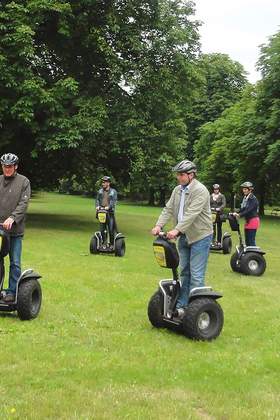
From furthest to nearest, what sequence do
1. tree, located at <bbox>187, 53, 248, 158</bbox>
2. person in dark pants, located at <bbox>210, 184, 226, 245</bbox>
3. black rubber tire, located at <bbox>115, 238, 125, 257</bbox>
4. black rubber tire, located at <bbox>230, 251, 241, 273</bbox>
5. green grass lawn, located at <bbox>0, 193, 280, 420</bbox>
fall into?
tree, located at <bbox>187, 53, 248, 158</bbox> < person in dark pants, located at <bbox>210, 184, 226, 245</bbox> < black rubber tire, located at <bbox>115, 238, 125, 257</bbox> < black rubber tire, located at <bbox>230, 251, 241, 273</bbox> < green grass lawn, located at <bbox>0, 193, 280, 420</bbox>

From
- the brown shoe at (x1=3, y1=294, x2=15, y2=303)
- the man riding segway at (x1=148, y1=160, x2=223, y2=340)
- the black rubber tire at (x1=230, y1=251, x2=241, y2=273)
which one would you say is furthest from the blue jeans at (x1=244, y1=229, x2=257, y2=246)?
the brown shoe at (x1=3, y1=294, x2=15, y2=303)

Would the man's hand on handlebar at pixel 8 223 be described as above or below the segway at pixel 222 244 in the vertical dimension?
above

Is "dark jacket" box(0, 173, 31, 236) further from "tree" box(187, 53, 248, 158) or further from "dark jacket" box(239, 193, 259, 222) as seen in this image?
"tree" box(187, 53, 248, 158)

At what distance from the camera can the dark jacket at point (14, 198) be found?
7965mm

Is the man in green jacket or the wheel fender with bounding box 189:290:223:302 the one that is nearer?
the wheel fender with bounding box 189:290:223:302

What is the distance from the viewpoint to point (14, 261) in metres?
8.14

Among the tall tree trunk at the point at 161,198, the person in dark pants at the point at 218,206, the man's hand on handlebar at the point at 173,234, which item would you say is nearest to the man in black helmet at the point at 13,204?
the man's hand on handlebar at the point at 173,234

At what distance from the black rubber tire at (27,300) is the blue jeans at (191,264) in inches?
76.3

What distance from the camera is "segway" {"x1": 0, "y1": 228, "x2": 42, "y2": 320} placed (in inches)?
303

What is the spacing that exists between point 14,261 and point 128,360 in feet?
8.38

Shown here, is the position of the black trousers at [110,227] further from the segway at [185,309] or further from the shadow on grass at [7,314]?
the segway at [185,309]

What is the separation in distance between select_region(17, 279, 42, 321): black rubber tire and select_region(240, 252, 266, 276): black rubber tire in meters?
6.70

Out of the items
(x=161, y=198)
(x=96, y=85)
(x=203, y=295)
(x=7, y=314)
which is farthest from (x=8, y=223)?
(x=161, y=198)

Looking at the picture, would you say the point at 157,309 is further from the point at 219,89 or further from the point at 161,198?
the point at 161,198
